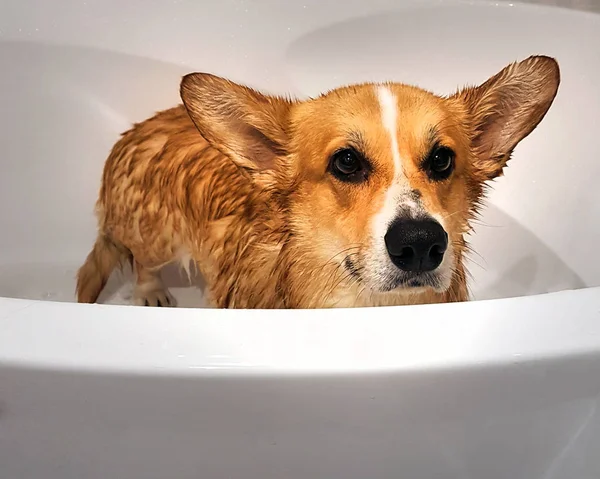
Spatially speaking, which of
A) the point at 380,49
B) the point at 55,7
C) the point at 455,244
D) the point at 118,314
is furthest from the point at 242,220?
the point at 55,7

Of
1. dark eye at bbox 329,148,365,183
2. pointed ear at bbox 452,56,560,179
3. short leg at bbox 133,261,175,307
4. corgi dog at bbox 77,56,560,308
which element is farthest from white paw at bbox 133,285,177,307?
pointed ear at bbox 452,56,560,179

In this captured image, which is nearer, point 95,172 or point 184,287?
point 184,287

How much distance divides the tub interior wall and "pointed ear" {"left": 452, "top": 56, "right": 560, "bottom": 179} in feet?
1.46

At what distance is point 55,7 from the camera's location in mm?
1587

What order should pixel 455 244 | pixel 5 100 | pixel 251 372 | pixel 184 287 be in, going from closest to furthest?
1. pixel 251 372
2. pixel 455 244
3. pixel 184 287
4. pixel 5 100

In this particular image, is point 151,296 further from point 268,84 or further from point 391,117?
point 391,117

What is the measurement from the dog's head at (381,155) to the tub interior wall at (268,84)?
0.50m

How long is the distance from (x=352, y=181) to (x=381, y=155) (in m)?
0.06

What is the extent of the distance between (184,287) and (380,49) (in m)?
0.80

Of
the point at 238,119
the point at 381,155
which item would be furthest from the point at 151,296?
the point at 381,155

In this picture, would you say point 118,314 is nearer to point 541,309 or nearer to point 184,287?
point 541,309

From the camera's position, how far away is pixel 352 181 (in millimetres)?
931

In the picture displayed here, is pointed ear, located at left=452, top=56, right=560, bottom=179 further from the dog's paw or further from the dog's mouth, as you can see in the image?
the dog's paw

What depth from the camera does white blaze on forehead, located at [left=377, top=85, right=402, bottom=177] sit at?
91cm
